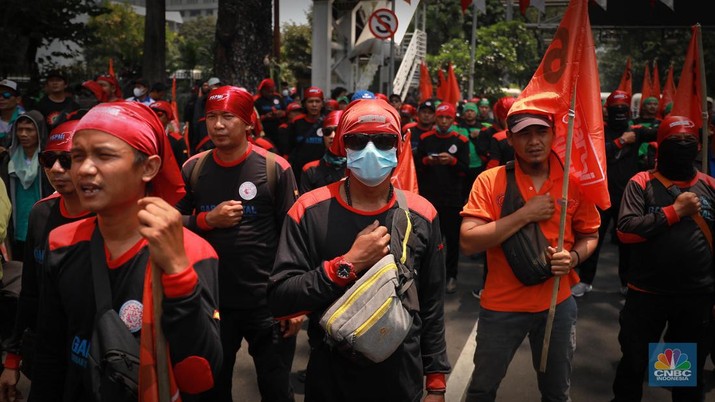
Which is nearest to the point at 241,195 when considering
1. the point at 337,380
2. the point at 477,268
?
the point at 337,380

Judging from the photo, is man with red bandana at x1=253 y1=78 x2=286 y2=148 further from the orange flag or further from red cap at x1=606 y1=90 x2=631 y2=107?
the orange flag

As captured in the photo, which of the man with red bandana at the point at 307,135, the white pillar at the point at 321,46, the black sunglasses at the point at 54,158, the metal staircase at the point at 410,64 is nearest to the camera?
the black sunglasses at the point at 54,158

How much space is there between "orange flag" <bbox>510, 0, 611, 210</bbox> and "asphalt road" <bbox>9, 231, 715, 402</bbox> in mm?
1951

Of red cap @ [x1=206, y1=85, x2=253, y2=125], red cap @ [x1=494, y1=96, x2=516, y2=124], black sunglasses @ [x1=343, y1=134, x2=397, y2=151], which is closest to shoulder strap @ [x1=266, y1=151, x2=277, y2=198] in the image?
red cap @ [x1=206, y1=85, x2=253, y2=125]

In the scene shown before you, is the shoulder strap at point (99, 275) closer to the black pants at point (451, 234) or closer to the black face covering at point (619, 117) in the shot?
the black pants at point (451, 234)

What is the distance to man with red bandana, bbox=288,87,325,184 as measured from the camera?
28.4ft

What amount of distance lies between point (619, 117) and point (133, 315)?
6937 millimetres

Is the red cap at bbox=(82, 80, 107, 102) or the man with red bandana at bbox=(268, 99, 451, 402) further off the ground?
the red cap at bbox=(82, 80, 107, 102)

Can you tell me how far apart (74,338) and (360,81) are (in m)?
25.1

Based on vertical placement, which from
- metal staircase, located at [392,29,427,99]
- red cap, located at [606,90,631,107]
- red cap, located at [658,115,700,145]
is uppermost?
metal staircase, located at [392,29,427,99]

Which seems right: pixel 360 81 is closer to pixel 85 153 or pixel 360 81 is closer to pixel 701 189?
pixel 701 189

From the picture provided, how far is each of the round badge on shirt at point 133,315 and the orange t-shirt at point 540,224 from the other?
6.85 ft

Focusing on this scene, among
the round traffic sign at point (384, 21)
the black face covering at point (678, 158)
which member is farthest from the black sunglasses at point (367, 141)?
the round traffic sign at point (384, 21)

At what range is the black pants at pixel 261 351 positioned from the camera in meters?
3.90
